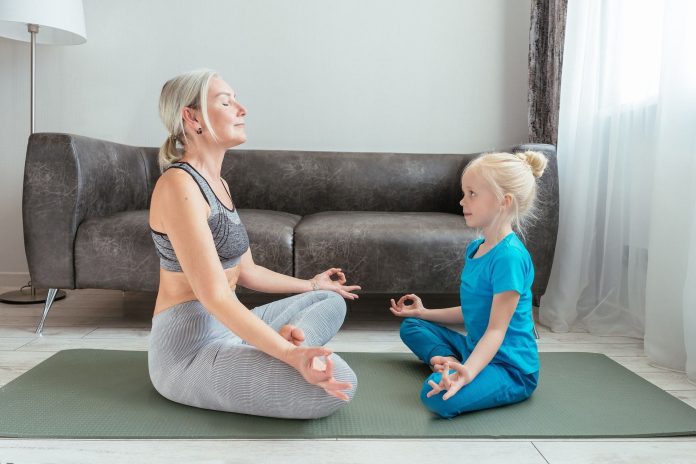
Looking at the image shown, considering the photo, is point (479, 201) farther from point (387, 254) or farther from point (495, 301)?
point (387, 254)

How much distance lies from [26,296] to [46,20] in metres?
1.20

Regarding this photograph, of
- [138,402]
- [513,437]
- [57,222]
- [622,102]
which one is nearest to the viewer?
[513,437]

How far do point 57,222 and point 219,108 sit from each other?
1.02 m

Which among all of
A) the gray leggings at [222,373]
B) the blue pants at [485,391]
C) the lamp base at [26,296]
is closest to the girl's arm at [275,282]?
the gray leggings at [222,373]

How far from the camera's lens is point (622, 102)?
2178 mm

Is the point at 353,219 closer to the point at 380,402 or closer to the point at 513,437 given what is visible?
the point at 380,402

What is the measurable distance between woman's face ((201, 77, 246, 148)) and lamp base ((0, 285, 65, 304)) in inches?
67.2

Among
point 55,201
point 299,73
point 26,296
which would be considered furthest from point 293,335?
point 299,73

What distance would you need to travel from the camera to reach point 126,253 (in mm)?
2051

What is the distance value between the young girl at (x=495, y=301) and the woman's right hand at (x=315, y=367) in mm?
287

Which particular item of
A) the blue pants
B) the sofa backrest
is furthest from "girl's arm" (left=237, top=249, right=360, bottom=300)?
the sofa backrest

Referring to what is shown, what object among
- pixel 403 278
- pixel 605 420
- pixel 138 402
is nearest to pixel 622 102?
pixel 403 278

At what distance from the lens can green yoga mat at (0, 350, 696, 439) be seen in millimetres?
1246

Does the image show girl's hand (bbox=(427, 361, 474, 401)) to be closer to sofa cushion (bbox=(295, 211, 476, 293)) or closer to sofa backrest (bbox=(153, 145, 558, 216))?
sofa cushion (bbox=(295, 211, 476, 293))
